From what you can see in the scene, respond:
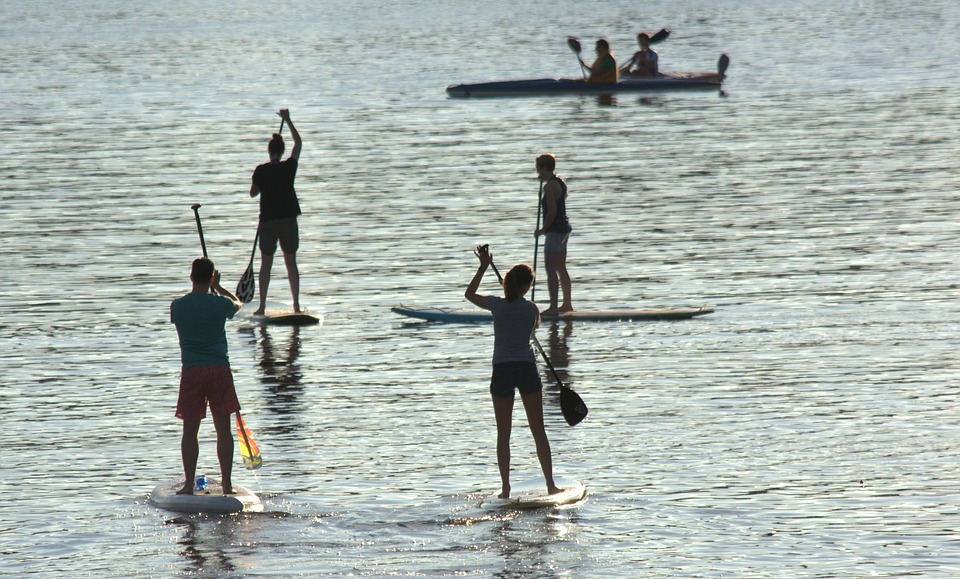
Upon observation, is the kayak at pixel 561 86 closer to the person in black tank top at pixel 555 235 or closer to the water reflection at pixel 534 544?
the person in black tank top at pixel 555 235

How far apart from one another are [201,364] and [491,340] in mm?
6620

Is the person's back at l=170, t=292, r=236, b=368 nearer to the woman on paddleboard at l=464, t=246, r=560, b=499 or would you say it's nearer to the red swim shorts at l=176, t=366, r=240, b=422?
the red swim shorts at l=176, t=366, r=240, b=422

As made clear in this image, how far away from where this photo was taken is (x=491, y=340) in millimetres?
18484

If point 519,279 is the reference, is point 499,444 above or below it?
below

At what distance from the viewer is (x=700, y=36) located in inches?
3211

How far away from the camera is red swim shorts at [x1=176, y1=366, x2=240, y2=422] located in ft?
40.2

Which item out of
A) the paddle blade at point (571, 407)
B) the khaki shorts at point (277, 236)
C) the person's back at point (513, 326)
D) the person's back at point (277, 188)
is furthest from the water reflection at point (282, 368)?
the person's back at point (513, 326)

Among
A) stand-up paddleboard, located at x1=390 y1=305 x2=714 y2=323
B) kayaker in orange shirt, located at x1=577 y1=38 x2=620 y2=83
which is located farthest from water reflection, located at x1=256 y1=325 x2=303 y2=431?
kayaker in orange shirt, located at x1=577 y1=38 x2=620 y2=83

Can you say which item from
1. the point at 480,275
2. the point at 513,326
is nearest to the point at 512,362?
the point at 513,326

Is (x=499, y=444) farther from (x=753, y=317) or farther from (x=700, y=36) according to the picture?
(x=700, y=36)

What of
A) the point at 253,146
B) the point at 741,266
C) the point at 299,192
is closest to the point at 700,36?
the point at 253,146

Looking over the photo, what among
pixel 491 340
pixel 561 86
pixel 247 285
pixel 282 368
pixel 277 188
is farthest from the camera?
pixel 561 86

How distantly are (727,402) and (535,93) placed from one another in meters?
34.6

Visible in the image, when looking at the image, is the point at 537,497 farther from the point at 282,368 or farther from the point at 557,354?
the point at 282,368
